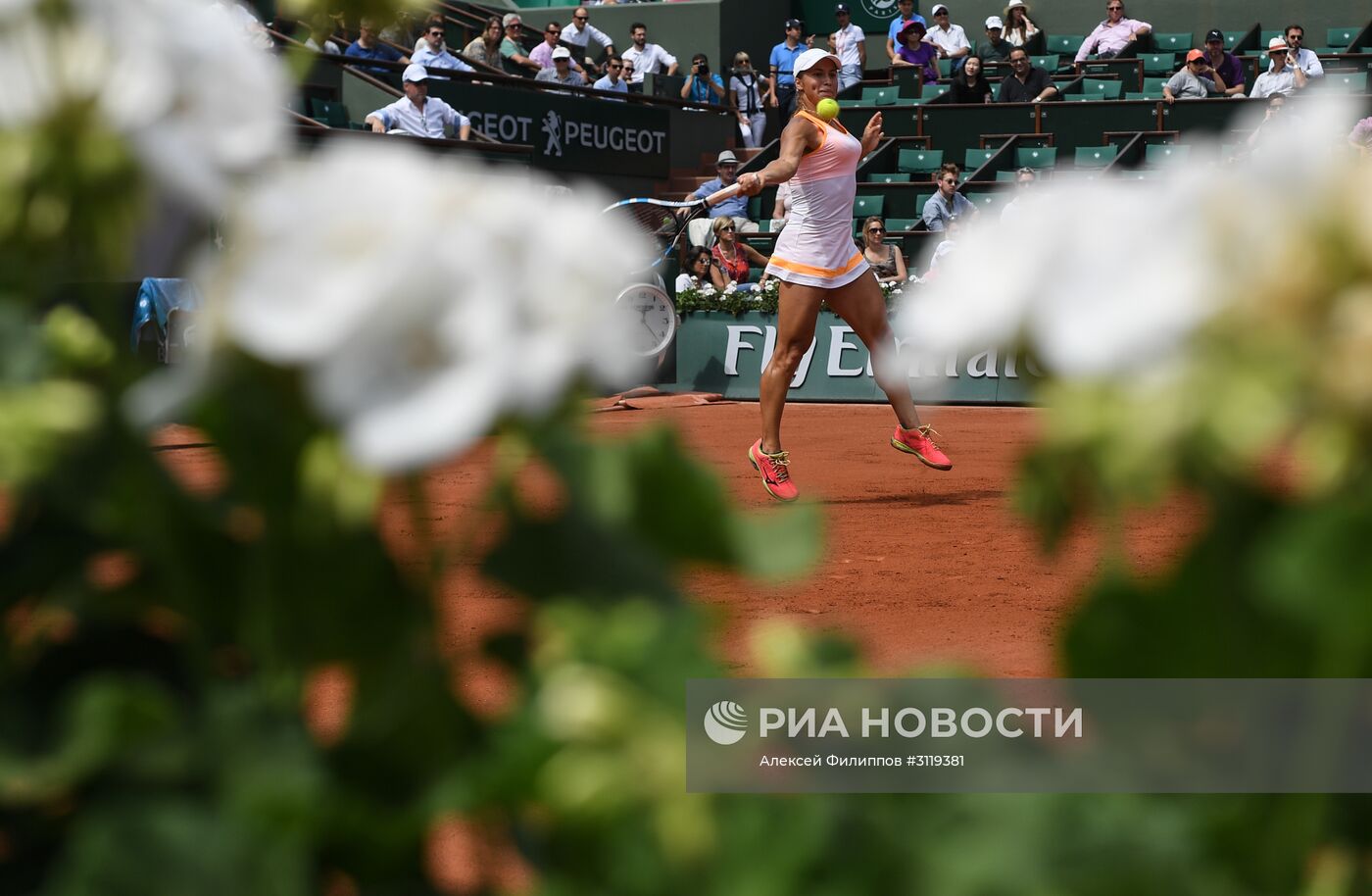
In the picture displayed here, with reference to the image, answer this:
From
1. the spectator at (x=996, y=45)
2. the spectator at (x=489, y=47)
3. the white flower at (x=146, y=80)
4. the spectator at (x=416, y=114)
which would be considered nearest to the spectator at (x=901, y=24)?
the spectator at (x=996, y=45)

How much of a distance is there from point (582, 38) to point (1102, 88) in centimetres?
676

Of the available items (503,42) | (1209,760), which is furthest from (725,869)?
(503,42)

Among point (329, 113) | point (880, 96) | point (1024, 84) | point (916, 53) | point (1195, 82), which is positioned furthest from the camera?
point (916, 53)

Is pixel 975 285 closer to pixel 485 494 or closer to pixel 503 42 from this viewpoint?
pixel 485 494

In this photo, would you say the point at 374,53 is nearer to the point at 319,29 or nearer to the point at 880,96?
the point at 880,96

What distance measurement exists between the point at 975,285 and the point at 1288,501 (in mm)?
130

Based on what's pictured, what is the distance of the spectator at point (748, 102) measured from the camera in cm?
1958

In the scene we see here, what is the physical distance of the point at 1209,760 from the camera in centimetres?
56

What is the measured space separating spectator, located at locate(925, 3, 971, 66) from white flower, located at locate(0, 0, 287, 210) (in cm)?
2058

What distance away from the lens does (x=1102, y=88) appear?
18094 millimetres

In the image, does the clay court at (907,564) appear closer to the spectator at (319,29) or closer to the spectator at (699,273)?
the spectator at (319,29)

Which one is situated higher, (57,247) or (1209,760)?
(57,247)

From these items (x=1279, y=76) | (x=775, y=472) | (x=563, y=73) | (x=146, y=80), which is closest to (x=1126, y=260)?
(x=146, y=80)

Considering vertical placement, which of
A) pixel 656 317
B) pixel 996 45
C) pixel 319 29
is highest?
pixel 996 45
